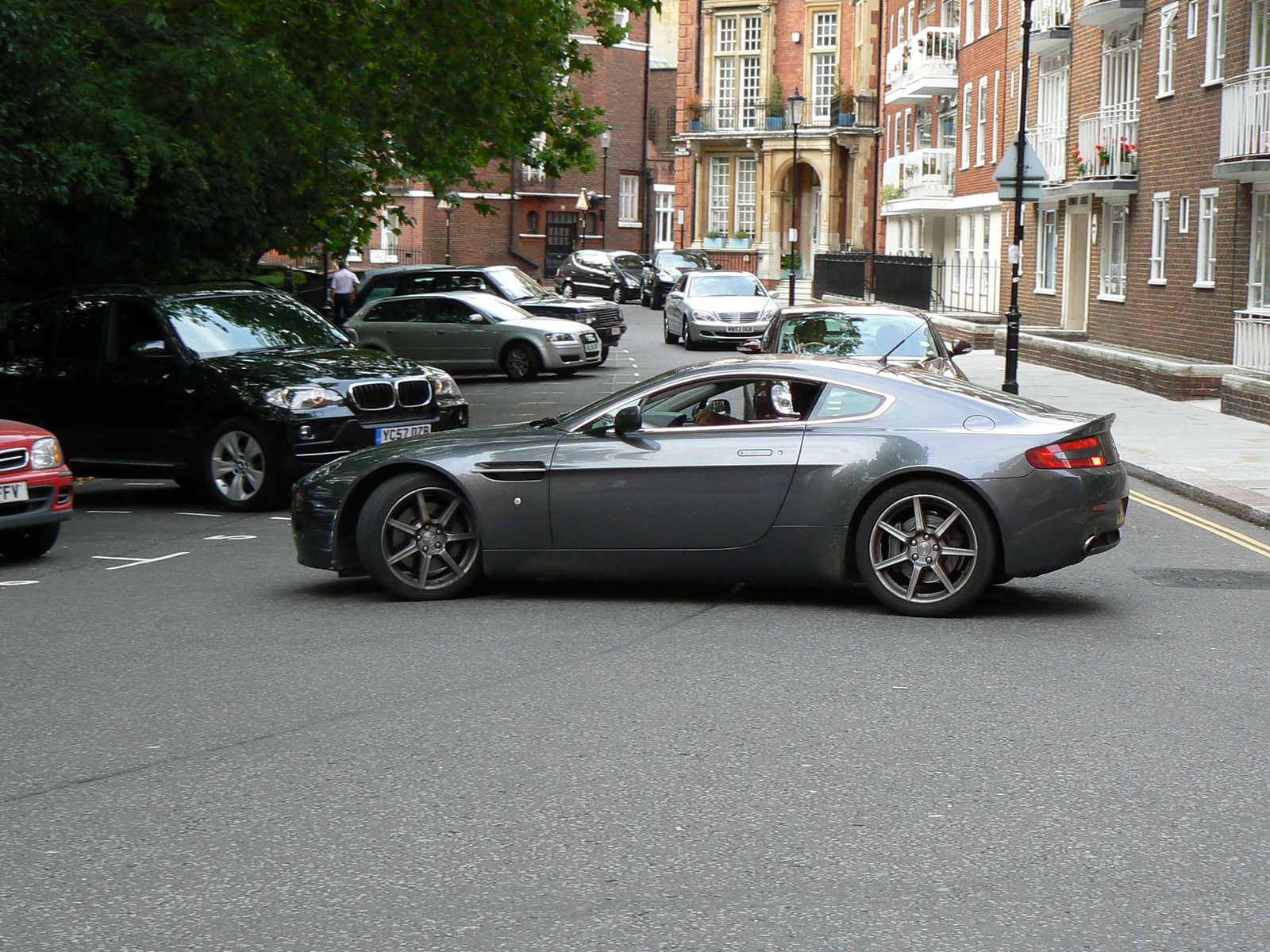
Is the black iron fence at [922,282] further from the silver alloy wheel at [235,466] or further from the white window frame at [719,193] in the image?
the silver alloy wheel at [235,466]

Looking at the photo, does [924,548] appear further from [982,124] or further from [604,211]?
[604,211]

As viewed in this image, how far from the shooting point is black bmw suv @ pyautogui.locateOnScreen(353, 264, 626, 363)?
1176 inches

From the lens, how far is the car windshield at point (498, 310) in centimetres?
2878

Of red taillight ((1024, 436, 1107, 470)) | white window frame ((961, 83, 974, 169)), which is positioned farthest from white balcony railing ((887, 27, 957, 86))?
red taillight ((1024, 436, 1107, 470))

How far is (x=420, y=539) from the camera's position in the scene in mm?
9414

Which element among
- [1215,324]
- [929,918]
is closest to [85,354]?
[929,918]

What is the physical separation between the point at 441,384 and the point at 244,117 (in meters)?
6.52

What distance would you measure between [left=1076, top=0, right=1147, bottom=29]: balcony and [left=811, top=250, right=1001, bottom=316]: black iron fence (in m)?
10.9

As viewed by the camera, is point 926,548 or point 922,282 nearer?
point 926,548

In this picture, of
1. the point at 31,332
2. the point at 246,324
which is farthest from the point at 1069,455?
the point at 31,332

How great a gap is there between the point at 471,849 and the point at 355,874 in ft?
1.21

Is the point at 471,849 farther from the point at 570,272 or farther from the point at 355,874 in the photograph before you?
the point at 570,272

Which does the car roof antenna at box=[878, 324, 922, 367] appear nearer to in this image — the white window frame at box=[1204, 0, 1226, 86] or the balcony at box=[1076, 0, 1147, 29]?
the white window frame at box=[1204, 0, 1226, 86]

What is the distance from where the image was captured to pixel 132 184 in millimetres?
20188
